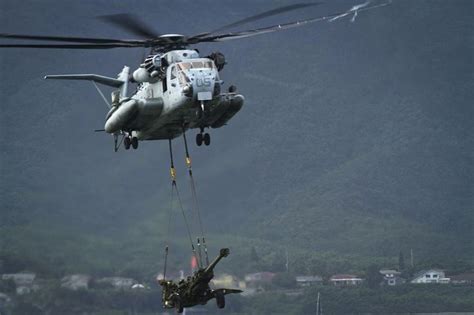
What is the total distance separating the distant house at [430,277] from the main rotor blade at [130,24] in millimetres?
39588

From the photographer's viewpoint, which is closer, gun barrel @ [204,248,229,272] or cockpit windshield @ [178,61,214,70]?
gun barrel @ [204,248,229,272]

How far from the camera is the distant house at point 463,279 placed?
89.6m

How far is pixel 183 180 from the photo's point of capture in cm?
9594

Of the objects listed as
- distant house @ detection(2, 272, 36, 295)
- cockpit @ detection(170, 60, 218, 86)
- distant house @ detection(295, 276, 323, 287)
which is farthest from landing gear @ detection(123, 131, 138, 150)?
distant house @ detection(295, 276, 323, 287)

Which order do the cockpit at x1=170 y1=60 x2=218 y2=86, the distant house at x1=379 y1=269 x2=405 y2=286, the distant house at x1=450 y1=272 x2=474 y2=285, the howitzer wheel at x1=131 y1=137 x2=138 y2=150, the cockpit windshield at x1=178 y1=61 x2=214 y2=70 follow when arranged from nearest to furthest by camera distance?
the cockpit at x1=170 y1=60 x2=218 y2=86, the cockpit windshield at x1=178 y1=61 x2=214 y2=70, the howitzer wheel at x1=131 y1=137 x2=138 y2=150, the distant house at x1=379 y1=269 x2=405 y2=286, the distant house at x1=450 y1=272 x2=474 y2=285

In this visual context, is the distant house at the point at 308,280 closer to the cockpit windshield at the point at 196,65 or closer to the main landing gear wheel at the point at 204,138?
the main landing gear wheel at the point at 204,138

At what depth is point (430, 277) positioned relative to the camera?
8888 centimetres

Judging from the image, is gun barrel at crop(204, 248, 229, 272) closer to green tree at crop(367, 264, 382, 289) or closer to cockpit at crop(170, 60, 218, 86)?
cockpit at crop(170, 60, 218, 86)

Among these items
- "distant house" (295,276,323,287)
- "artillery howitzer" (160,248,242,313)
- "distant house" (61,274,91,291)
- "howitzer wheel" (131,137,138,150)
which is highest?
"distant house" (295,276,323,287)

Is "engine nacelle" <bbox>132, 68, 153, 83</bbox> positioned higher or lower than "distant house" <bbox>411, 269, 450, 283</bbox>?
higher

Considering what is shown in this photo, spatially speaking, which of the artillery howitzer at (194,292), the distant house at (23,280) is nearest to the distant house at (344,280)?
the distant house at (23,280)

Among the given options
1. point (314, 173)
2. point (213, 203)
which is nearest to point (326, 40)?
point (314, 173)

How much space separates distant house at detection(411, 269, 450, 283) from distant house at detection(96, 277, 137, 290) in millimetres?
16904

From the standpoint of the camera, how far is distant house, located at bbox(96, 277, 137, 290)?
250ft
